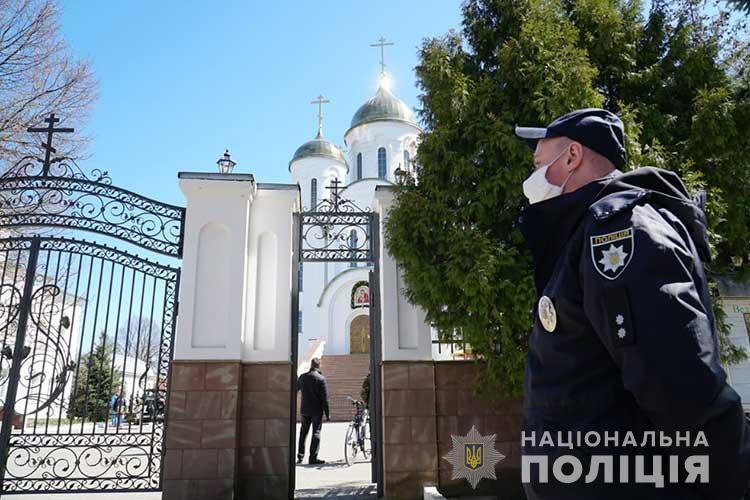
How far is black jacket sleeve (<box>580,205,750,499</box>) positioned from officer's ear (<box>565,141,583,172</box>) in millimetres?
483

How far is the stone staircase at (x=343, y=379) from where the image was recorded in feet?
60.4

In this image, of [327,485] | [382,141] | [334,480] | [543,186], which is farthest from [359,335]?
[543,186]

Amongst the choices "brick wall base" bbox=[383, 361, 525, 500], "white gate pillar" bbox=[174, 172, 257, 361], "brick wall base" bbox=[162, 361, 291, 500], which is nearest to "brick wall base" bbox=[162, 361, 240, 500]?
"brick wall base" bbox=[162, 361, 291, 500]

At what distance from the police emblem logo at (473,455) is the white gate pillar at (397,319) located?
1109 mm

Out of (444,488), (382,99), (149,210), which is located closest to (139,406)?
(149,210)

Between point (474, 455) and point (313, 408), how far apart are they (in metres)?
3.83

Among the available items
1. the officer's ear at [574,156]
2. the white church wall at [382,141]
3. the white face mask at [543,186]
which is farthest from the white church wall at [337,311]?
the officer's ear at [574,156]

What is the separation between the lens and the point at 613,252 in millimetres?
1287

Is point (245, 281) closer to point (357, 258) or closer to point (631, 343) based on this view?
point (357, 258)

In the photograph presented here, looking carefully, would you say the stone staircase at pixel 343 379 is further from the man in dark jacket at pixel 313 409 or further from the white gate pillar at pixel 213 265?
the white gate pillar at pixel 213 265

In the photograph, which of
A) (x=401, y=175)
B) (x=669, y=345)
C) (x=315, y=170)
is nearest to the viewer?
(x=669, y=345)

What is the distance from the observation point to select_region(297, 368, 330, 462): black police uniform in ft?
29.5

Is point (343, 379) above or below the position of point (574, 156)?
below

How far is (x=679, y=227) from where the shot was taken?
4.53 feet
